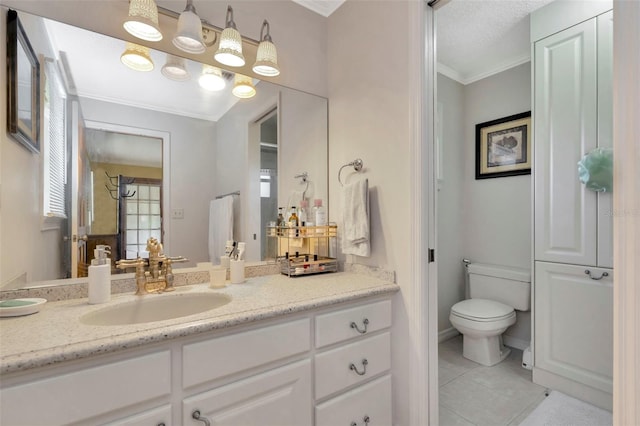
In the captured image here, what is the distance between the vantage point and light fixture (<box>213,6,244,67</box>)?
1.42 metres

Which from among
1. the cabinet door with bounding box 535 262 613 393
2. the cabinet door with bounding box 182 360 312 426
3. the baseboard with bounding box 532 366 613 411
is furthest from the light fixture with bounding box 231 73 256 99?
the baseboard with bounding box 532 366 613 411

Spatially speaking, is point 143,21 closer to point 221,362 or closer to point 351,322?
point 221,362

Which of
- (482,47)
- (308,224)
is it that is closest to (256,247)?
(308,224)

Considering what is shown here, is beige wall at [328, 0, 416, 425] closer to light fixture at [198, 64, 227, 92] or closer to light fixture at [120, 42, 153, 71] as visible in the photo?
light fixture at [198, 64, 227, 92]

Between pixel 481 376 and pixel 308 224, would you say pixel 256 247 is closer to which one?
pixel 308 224

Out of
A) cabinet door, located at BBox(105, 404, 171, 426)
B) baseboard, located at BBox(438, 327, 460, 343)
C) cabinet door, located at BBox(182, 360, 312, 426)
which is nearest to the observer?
cabinet door, located at BBox(105, 404, 171, 426)

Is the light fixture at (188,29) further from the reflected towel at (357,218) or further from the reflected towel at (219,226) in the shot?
the reflected towel at (357,218)

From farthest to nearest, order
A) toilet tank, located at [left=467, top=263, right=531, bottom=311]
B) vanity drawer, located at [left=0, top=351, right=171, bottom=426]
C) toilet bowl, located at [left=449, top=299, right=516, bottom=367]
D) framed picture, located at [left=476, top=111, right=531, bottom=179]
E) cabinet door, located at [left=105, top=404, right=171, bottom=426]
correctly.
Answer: framed picture, located at [left=476, top=111, right=531, bottom=179] → toilet tank, located at [left=467, top=263, right=531, bottom=311] → toilet bowl, located at [left=449, top=299, right=516, bottom=367] → cabinet door, located at [left=105, top=404, right=171, bottom=426] → vanity drawer, located at [left=0, top=351, right=171, bottom=426]

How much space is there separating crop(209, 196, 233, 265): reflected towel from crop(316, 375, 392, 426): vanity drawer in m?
0.86

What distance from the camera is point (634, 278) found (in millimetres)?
843

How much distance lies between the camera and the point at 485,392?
1.93m

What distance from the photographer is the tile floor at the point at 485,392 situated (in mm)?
1697

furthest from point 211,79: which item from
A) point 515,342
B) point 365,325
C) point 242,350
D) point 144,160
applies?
point 515,342

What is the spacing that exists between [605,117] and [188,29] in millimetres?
2287
